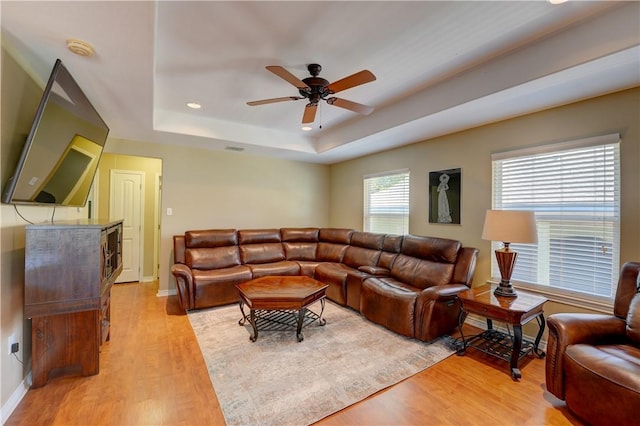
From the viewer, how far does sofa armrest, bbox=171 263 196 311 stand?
351 centimetres

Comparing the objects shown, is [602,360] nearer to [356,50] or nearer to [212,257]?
[356,50]

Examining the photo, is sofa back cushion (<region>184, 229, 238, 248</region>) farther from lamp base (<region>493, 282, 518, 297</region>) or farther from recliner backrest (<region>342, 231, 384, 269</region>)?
lamp base (<region>493, 282, 518, 297</region>)

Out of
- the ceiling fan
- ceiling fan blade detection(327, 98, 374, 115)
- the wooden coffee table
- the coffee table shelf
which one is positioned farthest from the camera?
the coffee table shelf

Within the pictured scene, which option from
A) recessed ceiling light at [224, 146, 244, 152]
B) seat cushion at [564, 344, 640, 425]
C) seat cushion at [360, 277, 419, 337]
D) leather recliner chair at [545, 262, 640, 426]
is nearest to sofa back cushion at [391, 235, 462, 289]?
seat cushion at [360, 277, 419, 337]

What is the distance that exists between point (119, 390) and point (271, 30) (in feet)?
9.31

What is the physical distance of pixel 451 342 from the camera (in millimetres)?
2830

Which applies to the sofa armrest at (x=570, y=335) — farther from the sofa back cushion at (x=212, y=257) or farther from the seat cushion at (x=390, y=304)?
the sofa back cushion at (x=212, y=257)

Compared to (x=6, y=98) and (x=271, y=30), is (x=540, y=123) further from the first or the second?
(x=6, y=98)

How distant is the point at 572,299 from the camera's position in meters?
2.57

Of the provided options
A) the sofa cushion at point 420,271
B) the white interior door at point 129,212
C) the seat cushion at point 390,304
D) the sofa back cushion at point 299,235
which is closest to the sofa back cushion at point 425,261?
the sofa cushion at point 420,271

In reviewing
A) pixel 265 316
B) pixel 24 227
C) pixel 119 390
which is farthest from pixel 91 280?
pixel 265 316

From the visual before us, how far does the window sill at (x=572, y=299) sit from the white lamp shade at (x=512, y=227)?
0.74 metres

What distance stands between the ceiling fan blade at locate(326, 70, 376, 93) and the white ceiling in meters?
0.28

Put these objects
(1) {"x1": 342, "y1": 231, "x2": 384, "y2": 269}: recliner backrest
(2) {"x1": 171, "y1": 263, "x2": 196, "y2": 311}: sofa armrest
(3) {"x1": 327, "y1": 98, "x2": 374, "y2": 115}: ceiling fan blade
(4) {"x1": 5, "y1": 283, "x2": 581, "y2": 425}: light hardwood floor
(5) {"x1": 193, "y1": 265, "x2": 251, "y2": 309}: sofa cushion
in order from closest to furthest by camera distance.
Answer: (4) {"x1": 5, "y1": 283, "x2": 581, "y2": 425}: light hardwood floor
(3) {"x1": 327, "y1": 98, "x2": 374, "y2": 115}: ceiling fan blade
(2) {"x1": 171, "y1": 263, "x2": 196, "y2": 311}: sofa armrest
(5) {"x1": 193, "y1": 265, "x2": 251, "y2": 309}: sofa cushion
(1) {"x1": 342, "y1": 231, "x2": 384, "y2": 269}: recliner backrest
